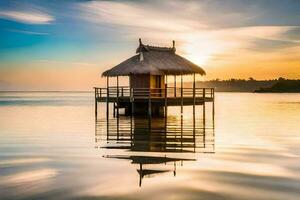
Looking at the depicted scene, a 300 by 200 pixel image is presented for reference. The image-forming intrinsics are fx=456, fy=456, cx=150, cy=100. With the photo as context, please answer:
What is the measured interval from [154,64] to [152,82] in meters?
1.80

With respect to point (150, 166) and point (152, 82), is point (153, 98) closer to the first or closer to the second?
point (152, 82)

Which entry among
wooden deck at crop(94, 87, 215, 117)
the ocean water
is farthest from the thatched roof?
the ocean water

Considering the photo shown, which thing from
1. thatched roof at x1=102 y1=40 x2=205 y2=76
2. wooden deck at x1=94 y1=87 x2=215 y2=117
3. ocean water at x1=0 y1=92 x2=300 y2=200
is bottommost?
ocean water at x1=0 y1=92 x2=300 y2=200

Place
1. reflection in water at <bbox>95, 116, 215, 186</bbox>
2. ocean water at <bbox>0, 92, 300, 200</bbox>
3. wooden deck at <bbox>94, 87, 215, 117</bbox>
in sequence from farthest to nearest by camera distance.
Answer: wooden deck at <bbox>94, 87, 215, 117</bbox> < reflection in water at <bbox>95, 116, 215, 186</bbox> < ocean water at <bbox>0, 92, 300, 200</bbox>

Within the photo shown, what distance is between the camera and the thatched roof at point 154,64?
3644 centimetres

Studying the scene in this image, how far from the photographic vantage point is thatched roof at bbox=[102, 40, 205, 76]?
3644 centimetres

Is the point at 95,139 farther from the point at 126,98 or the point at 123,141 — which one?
the point at 126,98

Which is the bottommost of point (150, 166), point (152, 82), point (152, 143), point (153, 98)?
point (150, 166)

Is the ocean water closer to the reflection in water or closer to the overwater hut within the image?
the reflection in water

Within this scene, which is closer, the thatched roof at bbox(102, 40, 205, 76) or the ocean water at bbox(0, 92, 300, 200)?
the ocean water at bbox(0, 92, 300, 200)

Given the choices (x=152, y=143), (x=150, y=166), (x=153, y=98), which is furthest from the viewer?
(x=153, y=98)

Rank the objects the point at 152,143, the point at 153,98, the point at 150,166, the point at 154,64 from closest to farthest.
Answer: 1. the point at 150,166
2. the point at 152,143
3. the point at 153,98
4. the point at 154,64

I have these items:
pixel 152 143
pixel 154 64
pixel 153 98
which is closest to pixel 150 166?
pixel 152 143

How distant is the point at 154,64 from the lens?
37.2 metres
